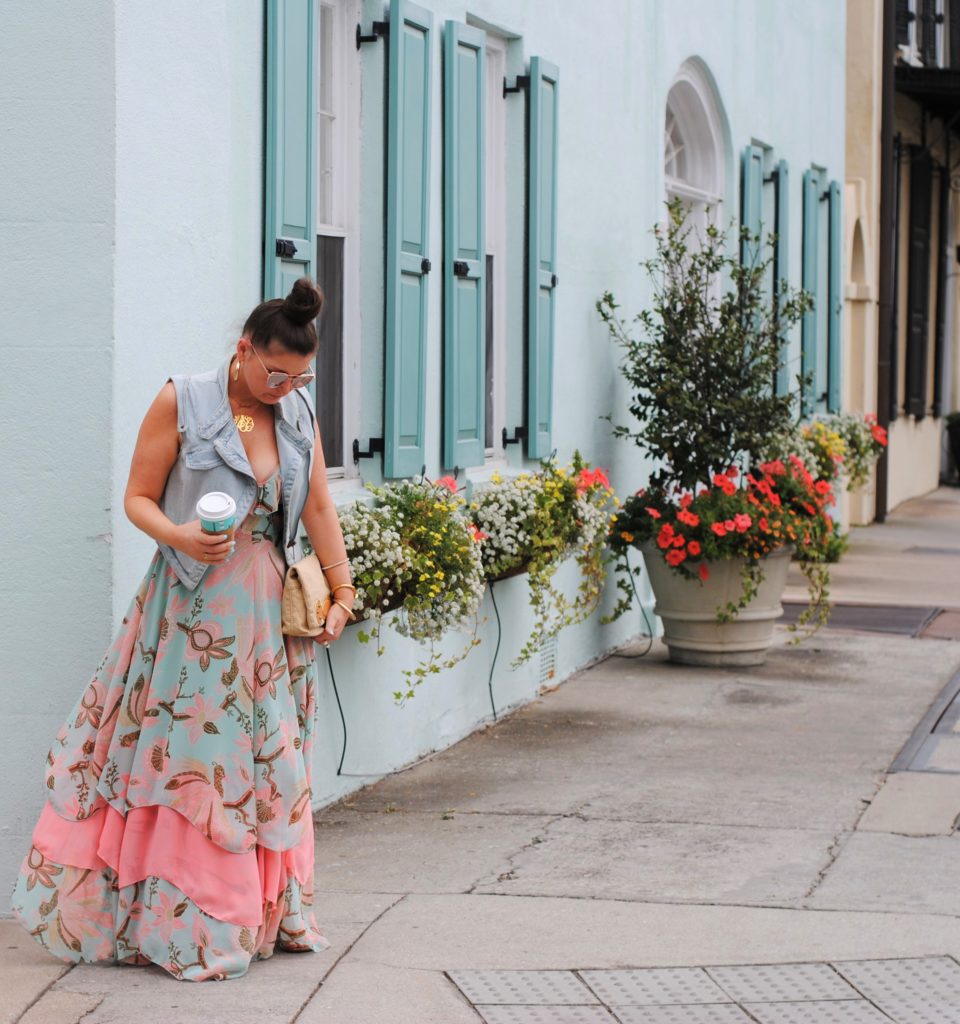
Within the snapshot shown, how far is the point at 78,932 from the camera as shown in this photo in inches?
182

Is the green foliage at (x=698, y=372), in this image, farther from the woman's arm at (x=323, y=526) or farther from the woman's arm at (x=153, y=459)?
the woman's arm at (x=153, y=459)

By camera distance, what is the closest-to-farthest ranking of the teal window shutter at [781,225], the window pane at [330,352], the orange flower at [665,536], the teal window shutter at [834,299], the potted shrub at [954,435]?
A: 1. the window pane at [330,352]
2. the orange flower at [665,536]
3. the teal window shutter at [781,225]
4. the teal window shutter at [834,299]
5. the potted shrub at [954,435]

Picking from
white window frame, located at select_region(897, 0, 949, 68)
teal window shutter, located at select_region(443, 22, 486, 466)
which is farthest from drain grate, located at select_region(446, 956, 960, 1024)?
white window frame, located at select_region(897, 0, 949, 68)

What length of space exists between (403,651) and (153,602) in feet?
8.60

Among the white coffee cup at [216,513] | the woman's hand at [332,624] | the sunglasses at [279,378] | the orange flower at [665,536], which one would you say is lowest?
the orange flower at [665,536]

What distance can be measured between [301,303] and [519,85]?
409 centimetres

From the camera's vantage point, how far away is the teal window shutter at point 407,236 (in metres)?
6.77

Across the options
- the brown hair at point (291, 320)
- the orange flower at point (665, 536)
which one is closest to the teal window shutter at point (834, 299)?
the orange flower at point (665, 536)

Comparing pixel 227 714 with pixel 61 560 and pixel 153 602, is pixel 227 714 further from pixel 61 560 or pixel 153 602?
pixel 61 560

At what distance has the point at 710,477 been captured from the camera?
32.4 ft

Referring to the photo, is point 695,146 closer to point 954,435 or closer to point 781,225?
point 781,225

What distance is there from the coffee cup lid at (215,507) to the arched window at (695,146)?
715 centimetres

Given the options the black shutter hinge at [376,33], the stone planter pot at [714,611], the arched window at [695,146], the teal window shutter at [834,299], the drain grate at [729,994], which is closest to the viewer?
the drain grate at [729,994]

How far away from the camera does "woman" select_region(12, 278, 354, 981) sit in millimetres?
4535
